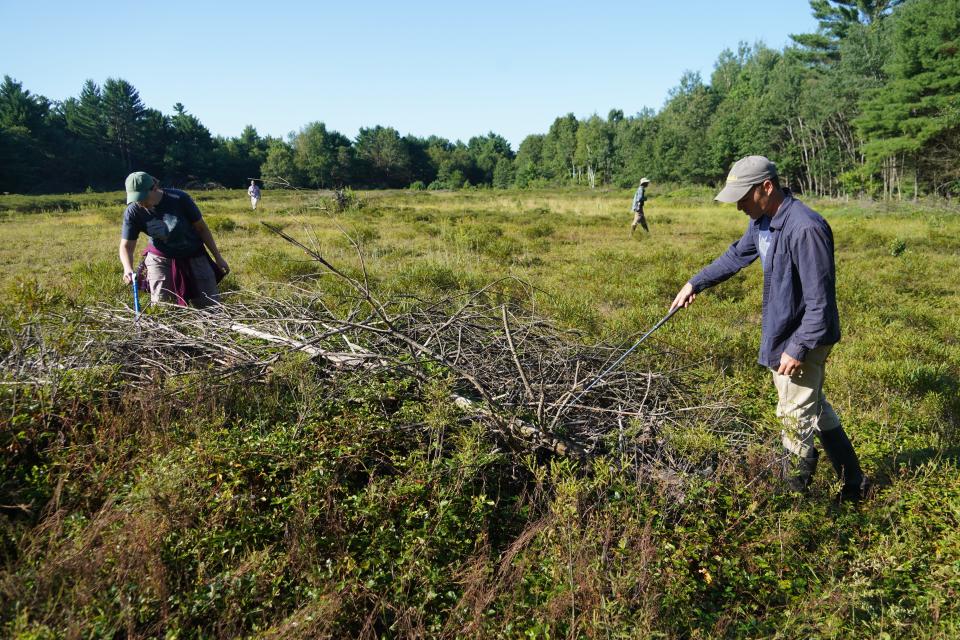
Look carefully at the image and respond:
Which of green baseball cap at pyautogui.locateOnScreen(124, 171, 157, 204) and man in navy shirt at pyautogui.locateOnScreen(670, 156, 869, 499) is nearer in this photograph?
man in navy shirt at pyautogui.locateOnScreen(670, 156, 869, 499)

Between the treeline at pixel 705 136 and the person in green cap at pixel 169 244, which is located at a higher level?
the treeline at pixel 705 136

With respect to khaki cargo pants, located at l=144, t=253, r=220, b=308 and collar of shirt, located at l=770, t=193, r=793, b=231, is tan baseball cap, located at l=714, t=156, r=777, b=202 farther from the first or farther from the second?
khaki cargo pants, located at l=144, t=253, r=220, b=308

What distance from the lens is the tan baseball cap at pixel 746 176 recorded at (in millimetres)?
2643

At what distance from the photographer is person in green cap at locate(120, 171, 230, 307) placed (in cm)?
398

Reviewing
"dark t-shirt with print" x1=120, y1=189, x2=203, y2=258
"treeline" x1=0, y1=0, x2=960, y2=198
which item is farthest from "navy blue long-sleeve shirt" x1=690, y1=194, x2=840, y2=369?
"treeline" x1=0, y1=0, x2=960, y2=198

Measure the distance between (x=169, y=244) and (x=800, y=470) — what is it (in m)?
4.57

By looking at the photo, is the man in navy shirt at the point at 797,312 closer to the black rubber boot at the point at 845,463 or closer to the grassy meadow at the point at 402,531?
the black rubber boot at the point at 845,463

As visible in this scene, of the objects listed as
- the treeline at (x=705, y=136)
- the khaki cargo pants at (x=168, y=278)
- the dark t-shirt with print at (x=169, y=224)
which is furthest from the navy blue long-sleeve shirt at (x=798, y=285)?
the treeline at (x=705, y=136)

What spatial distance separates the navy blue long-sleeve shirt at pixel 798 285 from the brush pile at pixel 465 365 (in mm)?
557

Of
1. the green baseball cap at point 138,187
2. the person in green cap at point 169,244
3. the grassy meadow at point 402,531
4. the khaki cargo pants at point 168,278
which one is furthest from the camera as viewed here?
the khaki cargo pants at point 168,278

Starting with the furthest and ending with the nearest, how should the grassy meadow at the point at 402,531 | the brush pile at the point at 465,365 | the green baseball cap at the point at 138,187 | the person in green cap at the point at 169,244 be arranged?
the person in green cap at the point at 169,244
the green baseball cap at the point at 138,187
the brush pile at the point at 465,365
the grassy meadow at the point at 402,531

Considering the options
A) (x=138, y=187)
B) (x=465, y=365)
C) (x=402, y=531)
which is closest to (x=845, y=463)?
(x=465, y=365)

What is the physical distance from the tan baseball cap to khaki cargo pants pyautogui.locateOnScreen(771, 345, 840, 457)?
0.89m

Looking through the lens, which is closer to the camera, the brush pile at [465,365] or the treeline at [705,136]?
the brush pile at [465,365]
